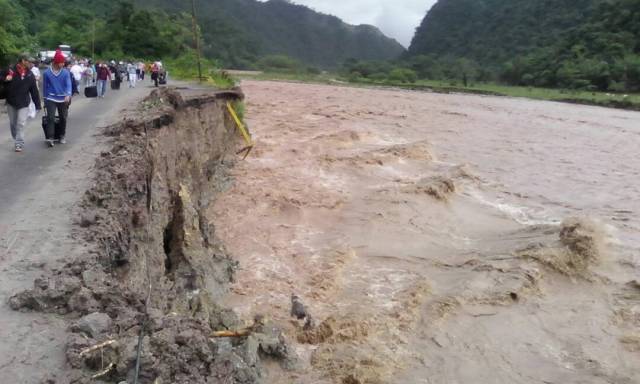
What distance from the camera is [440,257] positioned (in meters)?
11.1

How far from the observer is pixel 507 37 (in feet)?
308

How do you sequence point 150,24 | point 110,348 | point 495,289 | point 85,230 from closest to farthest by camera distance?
1. point 110,348
2. point 85,230
3. point 495,289
4. point 150,24

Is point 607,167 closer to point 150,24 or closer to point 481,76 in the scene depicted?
point 150,24

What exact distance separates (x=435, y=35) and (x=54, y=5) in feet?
279

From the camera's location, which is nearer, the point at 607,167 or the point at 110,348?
the point at 110,348

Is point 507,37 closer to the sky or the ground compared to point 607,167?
closer to the sky

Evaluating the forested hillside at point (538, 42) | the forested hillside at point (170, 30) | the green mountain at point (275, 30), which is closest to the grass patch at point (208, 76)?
the forested hillside at point (170, 30)

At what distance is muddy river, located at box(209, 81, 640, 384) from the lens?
751 cm

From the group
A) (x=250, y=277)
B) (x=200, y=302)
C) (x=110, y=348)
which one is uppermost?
(x=110, y=348)

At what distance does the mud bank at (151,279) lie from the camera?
3873mm

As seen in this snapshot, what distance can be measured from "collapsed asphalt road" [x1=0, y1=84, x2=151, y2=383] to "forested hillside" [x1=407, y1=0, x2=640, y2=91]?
50121 millimetres

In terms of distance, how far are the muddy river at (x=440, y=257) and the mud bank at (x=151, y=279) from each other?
2.88 ft

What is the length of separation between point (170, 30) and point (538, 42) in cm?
5132

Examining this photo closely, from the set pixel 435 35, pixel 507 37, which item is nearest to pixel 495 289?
pixel 507 37
